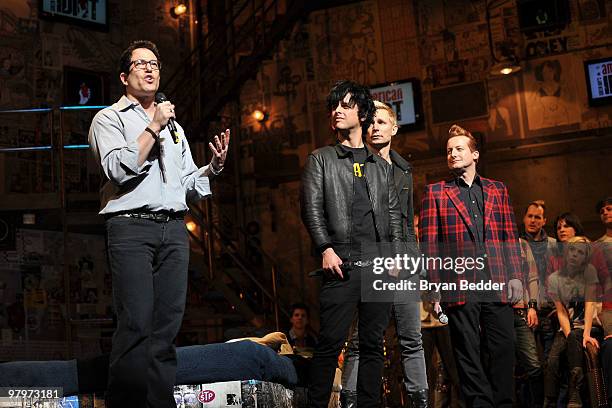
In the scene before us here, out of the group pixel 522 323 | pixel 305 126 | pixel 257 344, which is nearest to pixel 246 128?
pixel 305 126

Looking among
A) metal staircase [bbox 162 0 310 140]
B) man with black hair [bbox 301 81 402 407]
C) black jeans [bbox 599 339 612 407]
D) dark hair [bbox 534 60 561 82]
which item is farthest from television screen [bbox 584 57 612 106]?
man with black hair [bbox 301 81 402 407]

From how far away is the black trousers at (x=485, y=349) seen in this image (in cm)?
475

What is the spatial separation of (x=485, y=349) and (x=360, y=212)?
1.04 m

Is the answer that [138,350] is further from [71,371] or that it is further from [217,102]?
[217,102]

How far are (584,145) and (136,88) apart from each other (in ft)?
26.4

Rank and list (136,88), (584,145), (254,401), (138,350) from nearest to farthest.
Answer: (138,350) < (136,88) < (254,401) < (584,145)

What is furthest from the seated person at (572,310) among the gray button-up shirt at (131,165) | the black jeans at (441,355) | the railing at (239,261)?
the railing at (239,261)

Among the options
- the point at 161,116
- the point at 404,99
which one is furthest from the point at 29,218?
the point at 161,116

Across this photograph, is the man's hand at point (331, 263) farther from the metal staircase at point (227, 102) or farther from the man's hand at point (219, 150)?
the metal staircase at point (227, 102)

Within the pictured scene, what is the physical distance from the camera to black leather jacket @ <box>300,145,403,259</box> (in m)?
4.58

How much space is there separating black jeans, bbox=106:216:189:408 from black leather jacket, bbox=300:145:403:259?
2.66 ft

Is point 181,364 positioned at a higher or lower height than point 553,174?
lower

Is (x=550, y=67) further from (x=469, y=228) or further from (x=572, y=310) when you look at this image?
(x=469, y=228)

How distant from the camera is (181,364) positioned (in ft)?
15.5
